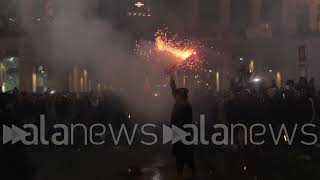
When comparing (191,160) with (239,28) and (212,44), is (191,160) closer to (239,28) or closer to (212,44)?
(212,44)

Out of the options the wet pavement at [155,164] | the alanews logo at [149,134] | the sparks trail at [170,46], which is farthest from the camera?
the sparks trail at [170,46]

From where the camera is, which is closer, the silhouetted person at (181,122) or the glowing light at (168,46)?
the silhouetted person at (181,122)

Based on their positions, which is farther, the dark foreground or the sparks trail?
the sparks trail

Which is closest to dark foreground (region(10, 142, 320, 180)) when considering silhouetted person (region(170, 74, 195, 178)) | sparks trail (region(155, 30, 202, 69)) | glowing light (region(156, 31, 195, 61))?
silhouetted person (region(170, 74, 195, 178))

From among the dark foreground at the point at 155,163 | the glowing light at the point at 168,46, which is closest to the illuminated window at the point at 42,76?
the dark foreground at the point at 155,163

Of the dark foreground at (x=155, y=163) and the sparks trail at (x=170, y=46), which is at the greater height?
the sparks trail at (x=170, y=46)

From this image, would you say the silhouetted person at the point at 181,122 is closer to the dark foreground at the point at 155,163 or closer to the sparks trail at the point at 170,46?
the dark foreground at the point at 155,163

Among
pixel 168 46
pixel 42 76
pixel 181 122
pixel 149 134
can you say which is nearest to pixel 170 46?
pixel 168 46

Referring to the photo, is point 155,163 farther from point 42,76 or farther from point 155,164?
point 42,76

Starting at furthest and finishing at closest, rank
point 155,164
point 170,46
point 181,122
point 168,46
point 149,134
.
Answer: point 170,46, point 168,46, point 149,134, point 155,164, point 181,122

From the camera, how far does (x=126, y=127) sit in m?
14.8

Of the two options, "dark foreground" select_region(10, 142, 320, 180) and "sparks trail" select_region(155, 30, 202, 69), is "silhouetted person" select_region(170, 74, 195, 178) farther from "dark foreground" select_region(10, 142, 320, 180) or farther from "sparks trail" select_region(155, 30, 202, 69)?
"sparks trail" select_region(155, 30, 202, 69)

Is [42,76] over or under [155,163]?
over

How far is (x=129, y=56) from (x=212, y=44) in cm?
2095
